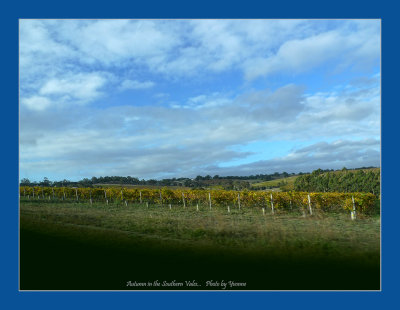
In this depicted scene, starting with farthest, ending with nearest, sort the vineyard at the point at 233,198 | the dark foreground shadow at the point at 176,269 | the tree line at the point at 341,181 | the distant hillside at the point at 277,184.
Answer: the distant hillside at the point at 277,184 → the tree line at the point at 341,181 → the vineyard at the point at 233,198 → the dark foreground shadow at the point at 176,269

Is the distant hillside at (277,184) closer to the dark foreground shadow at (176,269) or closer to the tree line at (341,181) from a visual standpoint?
the tree line at (341,181)

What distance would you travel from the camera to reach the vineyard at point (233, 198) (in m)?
18.8

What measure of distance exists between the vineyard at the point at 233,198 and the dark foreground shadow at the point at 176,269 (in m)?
12.3

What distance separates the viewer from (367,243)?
8430mm

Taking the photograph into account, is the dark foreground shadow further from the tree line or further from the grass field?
the tree line

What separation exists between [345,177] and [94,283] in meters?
36.4

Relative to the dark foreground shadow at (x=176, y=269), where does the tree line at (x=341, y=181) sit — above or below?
above

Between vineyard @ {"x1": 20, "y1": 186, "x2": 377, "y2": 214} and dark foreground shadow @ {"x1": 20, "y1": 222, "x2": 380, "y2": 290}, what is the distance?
12.3m

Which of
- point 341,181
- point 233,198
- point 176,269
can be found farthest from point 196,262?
point 341,181

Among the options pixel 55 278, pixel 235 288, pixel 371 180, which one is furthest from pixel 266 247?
pixel 371 180

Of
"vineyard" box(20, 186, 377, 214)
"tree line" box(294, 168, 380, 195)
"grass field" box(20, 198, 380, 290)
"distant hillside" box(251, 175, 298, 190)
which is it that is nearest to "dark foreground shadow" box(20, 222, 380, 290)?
"grass field" box(20, 198, 380, 290)

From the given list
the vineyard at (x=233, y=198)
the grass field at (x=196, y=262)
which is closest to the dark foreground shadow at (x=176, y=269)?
the grass field at (x=196, y=262)

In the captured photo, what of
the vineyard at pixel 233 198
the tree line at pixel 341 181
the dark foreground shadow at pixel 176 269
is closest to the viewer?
the dark foreground shadow at pixel 176 269

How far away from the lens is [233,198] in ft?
80.9
